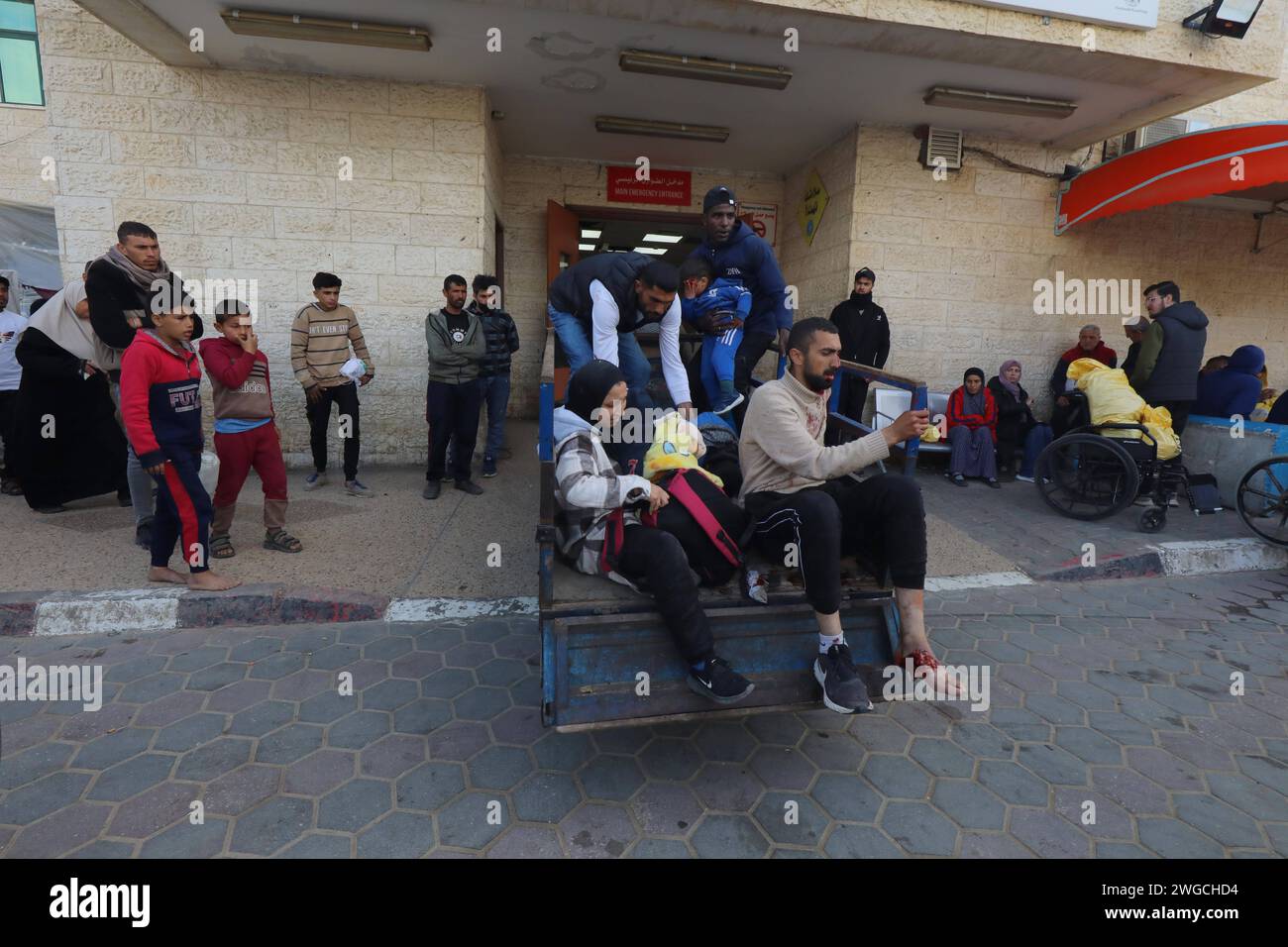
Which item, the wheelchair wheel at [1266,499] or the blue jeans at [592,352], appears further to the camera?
the wheelchair wheel at [1266,499]

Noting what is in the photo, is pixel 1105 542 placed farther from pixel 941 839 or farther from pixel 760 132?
pixel 760 132

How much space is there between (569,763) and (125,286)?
4.13m

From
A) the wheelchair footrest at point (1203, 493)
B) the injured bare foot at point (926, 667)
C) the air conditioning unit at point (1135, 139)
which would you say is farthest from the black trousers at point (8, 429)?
the air conditioning unit at point (1135, 139)

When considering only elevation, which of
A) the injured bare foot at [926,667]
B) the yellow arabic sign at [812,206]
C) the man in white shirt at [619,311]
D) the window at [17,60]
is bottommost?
the injured bare foot at [926,667]

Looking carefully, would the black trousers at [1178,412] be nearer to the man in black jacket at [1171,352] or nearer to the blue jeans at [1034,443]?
the man in black jacket at [1171,352]

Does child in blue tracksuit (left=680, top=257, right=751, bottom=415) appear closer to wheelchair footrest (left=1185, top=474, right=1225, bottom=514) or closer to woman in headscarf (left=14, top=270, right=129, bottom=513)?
woman in headscarf (left=14, top=270, right=129, bottom=513)

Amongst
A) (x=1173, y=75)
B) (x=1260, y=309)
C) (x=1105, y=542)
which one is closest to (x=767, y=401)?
(x=1105, y=542)

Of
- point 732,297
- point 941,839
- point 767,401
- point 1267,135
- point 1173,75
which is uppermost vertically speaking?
point 1173,75

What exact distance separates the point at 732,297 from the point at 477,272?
10.9 feet

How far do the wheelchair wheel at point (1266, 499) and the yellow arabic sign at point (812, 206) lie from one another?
5.25 m

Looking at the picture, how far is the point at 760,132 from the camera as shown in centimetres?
780

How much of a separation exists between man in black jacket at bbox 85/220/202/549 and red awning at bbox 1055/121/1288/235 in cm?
887

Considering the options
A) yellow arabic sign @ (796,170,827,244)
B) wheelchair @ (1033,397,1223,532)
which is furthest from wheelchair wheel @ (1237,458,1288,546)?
yellow arabic sign @ (796,170,827,244)

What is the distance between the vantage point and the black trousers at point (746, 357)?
4.74 m
